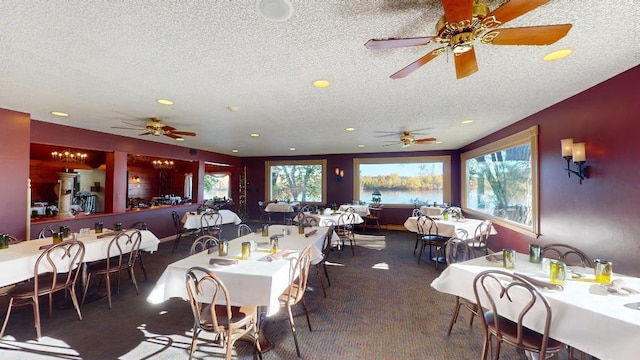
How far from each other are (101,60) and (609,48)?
392 centimetres

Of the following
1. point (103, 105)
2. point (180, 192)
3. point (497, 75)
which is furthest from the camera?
point (180, 192)

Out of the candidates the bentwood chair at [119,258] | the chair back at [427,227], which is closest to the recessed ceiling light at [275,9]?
the bentwood chair at [119,258]

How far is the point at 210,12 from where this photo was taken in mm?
1509

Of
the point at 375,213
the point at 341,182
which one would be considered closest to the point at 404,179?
the point at 375,213

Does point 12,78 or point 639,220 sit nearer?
point 639,220

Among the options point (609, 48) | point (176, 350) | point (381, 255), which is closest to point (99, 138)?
A: point (176, 350)

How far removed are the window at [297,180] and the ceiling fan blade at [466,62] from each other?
23.0 ft

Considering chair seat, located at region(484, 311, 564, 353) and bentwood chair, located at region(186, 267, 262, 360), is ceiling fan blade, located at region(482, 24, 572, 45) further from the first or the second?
bentwood chair, located at region(186, 267, 262, 360)

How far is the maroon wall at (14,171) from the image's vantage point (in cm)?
344

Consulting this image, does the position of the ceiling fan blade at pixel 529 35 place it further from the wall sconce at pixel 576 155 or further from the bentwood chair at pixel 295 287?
the bentwood chair at pixel 295 287

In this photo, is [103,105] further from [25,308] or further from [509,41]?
[509,41]

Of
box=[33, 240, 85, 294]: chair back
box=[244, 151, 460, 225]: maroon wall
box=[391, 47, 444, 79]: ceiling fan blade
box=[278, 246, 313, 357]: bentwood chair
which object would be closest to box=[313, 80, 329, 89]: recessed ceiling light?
box=[391, 47, 444, 79]: ceiling fan blade

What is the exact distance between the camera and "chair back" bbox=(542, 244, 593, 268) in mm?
2328

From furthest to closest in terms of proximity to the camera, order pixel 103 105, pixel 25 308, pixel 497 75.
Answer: pixel 103 105, pixel 25 308, pixel 497 75
